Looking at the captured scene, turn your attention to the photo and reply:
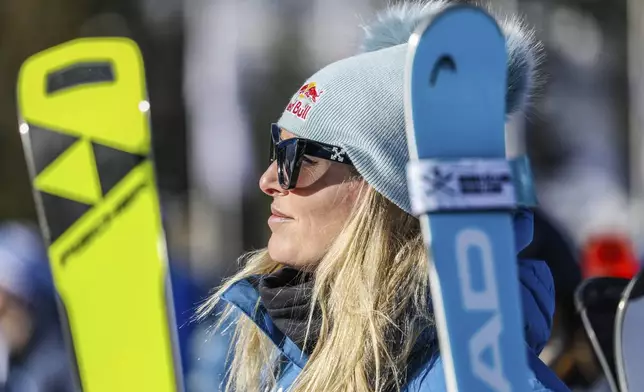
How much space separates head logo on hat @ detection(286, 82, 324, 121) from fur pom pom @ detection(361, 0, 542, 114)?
0.25 meters

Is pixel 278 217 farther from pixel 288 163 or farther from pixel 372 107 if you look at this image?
pixel 372 107

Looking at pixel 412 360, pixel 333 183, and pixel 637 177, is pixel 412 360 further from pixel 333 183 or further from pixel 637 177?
pixel 637 177

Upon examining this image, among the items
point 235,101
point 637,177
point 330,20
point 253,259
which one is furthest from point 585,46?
point 253,259

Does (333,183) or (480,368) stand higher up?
(333,183)

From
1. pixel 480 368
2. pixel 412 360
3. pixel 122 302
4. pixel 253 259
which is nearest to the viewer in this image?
pixel 480 368

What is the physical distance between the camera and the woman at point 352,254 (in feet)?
6.26

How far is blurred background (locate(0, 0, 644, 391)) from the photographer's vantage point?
12.4 meters

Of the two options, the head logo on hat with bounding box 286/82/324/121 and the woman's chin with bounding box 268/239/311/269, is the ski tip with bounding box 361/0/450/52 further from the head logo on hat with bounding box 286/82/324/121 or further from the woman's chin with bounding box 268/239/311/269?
the woman's chin with bounding box 268/239/311/269

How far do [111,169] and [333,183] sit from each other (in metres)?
0.49

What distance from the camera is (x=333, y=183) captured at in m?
2.04

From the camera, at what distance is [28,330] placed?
474 cm

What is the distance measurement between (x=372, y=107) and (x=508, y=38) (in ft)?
1.22

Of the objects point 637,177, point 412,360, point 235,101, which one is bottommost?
point 637,177

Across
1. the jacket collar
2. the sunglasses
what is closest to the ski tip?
the sunglasses
